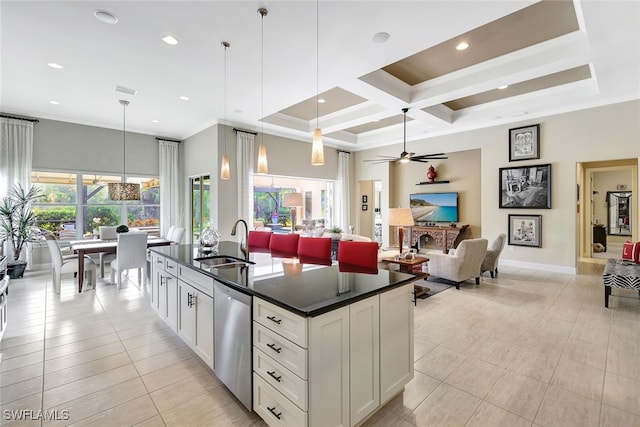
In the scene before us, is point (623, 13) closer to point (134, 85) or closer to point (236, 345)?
point (236, 345)

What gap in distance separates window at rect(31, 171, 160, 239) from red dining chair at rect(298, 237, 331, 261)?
5.89 m

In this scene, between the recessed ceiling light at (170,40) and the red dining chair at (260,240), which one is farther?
the red dining chair at (260,240)

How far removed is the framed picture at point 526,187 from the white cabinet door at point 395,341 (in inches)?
223

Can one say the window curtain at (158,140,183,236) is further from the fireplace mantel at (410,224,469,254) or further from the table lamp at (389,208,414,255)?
the fireplace mantel at (410,224,469,254)

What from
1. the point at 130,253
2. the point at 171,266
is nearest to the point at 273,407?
the point at 171,266

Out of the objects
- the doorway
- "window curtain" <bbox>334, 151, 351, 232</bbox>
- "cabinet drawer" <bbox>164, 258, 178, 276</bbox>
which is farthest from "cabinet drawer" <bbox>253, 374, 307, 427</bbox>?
the doorway

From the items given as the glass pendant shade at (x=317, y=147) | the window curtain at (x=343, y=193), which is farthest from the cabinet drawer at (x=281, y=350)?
the window curtain at (x=343, y=193)

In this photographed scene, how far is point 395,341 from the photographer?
2.02 m

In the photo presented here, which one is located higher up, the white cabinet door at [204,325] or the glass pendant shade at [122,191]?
the glass pendant shade at [122,191]

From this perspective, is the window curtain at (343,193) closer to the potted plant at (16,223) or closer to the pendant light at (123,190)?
the pendant light at (123,190)

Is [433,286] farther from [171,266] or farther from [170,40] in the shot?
[170,40]

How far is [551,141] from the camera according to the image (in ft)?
19.8

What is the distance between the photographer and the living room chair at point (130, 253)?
4.71 meters

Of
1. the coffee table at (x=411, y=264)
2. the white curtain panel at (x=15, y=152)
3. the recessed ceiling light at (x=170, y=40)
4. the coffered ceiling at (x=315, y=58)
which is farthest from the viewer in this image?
the white curtain panel at (x=15, y=152)
